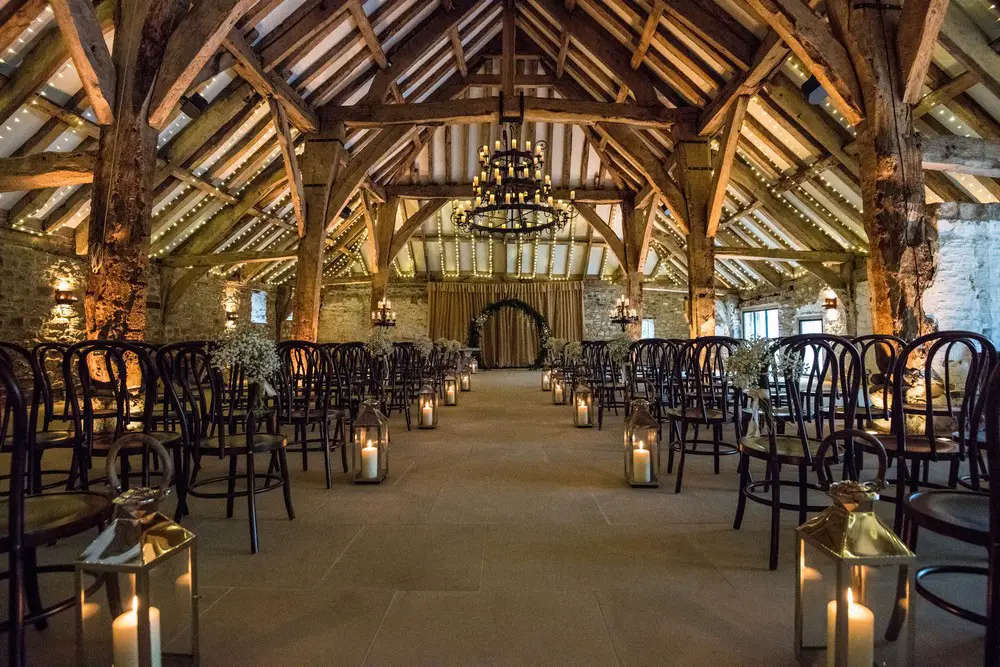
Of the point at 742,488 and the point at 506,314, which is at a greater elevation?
the point at 506,314

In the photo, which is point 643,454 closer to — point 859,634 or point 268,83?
point 859,634

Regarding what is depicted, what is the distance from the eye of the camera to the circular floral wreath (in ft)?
56.7

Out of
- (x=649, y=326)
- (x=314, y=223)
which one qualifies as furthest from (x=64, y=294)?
(x=649, y=326)

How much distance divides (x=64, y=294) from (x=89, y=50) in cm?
579

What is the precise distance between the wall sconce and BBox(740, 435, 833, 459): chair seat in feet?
32.3

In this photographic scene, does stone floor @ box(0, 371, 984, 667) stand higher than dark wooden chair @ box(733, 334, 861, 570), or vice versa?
dark wooden chair @ box(733, 334, 861, 570)

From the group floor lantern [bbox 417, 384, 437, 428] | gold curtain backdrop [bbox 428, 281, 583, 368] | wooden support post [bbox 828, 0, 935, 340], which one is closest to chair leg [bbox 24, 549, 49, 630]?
floor lantern [bbox 417, 384, 437, 428]

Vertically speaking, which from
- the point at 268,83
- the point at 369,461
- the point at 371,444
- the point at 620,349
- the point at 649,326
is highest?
the point at 268,83

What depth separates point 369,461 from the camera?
3.45 meters

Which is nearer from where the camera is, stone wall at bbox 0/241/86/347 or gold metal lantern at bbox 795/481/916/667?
gold metal lantern at bbox 795/481/916/667

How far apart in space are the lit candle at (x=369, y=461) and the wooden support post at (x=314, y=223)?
3.99 meters

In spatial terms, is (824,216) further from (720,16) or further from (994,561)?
(994,561)

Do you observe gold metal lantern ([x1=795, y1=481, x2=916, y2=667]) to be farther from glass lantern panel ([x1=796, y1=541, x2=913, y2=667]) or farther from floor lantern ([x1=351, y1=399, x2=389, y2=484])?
floor lantern ([x1=351, y1=399, x2=389, y2=484])

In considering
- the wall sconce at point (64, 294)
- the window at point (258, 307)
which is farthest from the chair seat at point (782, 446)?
the window at point (258, 307)
